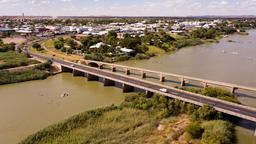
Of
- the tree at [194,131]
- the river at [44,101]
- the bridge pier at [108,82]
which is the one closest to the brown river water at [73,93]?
the river at [44,101]

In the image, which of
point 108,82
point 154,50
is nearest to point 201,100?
point 108,82

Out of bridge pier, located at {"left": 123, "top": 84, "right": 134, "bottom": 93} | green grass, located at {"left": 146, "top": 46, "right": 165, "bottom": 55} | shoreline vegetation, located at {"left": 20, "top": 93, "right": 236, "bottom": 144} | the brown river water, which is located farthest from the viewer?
green grass, located at {"left": 146, "top": 46, "right": 165, "bottom": 55}

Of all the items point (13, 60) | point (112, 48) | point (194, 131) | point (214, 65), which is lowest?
point (214, 65)

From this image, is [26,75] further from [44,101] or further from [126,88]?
[126,88]

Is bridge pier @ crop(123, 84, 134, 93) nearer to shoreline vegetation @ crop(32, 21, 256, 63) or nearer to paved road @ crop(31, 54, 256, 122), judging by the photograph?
paved road @ crop(31, 54, 256, 122)

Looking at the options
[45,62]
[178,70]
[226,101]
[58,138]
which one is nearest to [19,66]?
[45,62]

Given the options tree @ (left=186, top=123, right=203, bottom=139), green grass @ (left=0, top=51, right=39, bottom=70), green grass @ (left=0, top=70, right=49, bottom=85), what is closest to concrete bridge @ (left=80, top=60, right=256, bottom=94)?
green grass @ (left=0, top=70, right=49, bottom=85)
